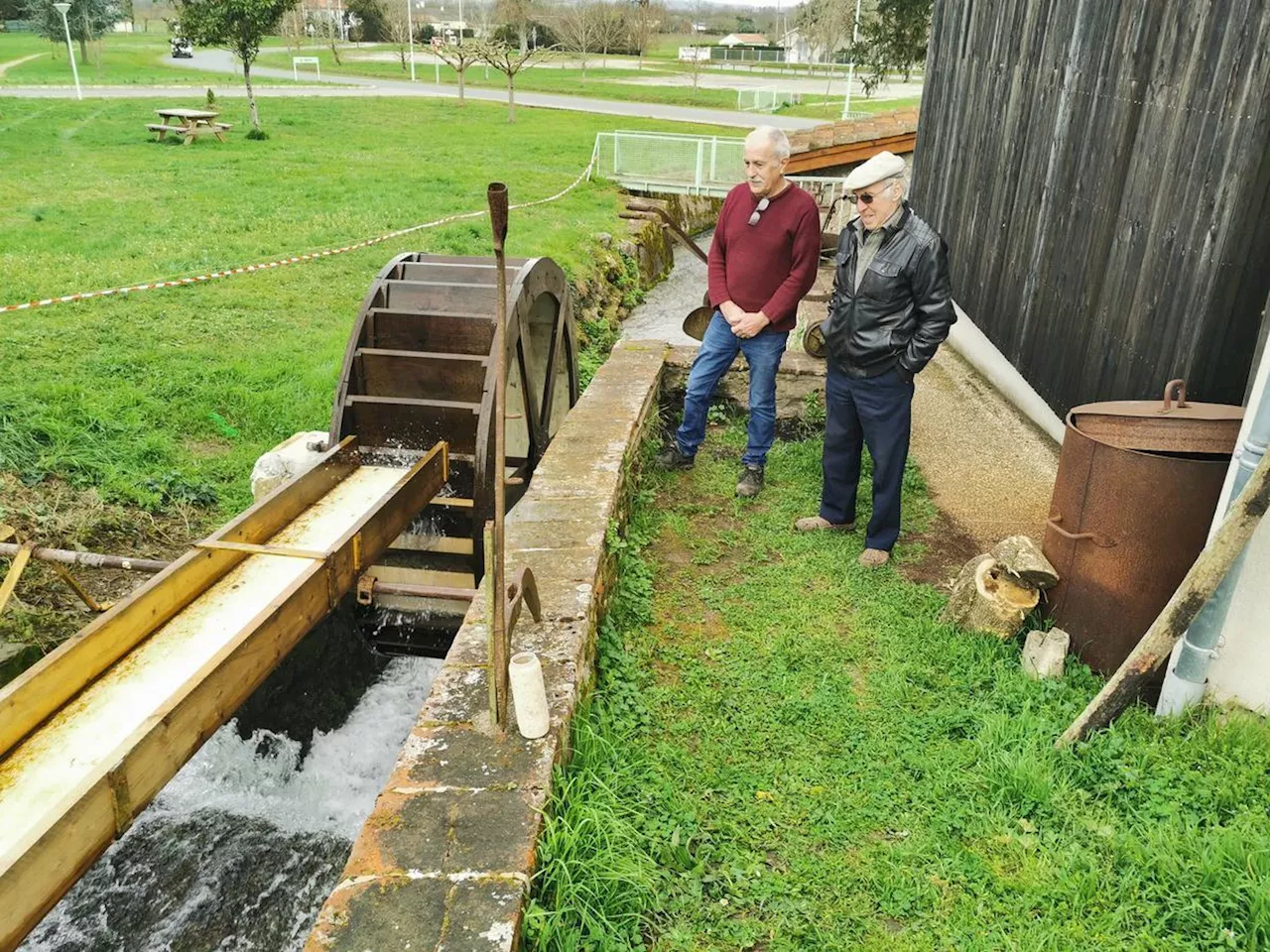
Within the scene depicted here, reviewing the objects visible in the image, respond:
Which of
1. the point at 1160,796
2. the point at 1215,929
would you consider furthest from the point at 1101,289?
the point at 1215,929

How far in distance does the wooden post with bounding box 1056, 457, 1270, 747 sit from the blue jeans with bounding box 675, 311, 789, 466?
2418mm

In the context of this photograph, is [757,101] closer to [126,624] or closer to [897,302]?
[897,302]

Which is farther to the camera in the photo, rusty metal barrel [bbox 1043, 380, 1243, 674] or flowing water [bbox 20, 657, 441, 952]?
flowing water [bbox 20, 657, 441, 952]

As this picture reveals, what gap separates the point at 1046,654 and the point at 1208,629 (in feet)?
1.98

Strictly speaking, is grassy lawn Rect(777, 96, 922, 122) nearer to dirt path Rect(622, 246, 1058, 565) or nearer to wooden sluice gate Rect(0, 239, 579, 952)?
dirt path Rect(622, 246, 1058, 565)

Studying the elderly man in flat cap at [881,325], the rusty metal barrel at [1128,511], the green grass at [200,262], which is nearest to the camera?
the rusty metal barrel at [1128,511]

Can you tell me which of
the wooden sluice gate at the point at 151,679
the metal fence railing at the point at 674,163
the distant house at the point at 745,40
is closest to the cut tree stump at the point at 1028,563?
the wooden sluice gate at the point at 151,679

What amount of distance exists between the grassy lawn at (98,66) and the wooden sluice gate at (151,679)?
30.6 metres

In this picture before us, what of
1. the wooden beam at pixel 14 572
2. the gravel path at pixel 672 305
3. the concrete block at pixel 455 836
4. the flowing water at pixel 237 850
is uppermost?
the wooden beam at pixel 14 572

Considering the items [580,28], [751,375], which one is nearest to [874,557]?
[751,375]

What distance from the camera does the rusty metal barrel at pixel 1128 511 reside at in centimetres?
311

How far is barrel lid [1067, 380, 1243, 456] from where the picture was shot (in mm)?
3246

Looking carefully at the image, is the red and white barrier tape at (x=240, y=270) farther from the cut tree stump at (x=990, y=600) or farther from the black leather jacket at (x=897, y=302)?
the cut tree stump at (x=990, y=600)

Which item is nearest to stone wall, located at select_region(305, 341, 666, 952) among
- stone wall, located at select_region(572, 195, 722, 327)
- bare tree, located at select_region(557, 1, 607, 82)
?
stone wall, located at select_region(572, 195, 722, 327)
